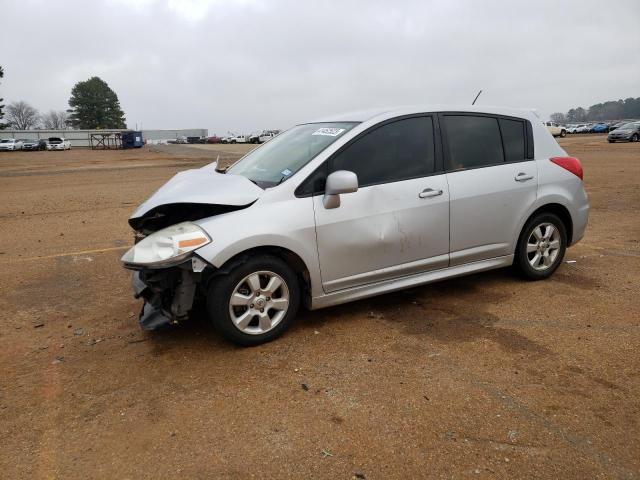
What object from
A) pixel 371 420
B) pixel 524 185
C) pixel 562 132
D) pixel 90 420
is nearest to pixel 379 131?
pixel 524 185

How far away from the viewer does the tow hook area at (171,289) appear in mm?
3543

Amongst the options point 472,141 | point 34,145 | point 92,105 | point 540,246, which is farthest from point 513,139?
point 92,105

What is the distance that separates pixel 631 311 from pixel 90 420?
4237mm

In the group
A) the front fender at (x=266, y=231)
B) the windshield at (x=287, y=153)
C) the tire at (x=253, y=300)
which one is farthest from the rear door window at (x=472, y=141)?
the tire at (x=253, y=300)

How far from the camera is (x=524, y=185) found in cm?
480

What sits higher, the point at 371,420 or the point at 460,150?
the point at 460,150

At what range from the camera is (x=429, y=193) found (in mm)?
4293

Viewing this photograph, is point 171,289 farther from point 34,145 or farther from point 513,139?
point 34,145

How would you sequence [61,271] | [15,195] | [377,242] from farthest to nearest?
[15,195], [61,271], [377,242]

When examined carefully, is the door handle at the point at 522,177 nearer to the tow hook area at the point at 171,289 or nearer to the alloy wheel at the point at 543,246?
the alloy wheel at the point at 543,246

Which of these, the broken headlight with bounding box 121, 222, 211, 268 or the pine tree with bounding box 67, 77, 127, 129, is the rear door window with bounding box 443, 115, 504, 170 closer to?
the broken headlight with bounding box 121, 222, 211, 268

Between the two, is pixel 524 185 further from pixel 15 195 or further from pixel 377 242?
pixel 15 195

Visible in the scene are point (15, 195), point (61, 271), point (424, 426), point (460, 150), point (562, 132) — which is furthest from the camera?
point (562, 132)

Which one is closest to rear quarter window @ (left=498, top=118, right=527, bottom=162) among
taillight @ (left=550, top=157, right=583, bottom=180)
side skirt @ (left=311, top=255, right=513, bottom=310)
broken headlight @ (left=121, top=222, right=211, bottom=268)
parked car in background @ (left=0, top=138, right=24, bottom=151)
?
taillight @ (left=550, top=157, right=583, bottom=180)
